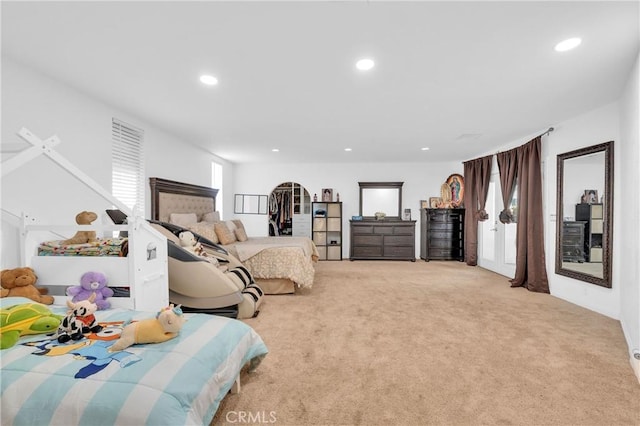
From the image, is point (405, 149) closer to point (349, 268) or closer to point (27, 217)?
point (349, 268)

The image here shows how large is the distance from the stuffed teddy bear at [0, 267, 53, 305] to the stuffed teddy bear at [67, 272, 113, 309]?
22 cm

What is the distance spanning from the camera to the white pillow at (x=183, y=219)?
4248 mm

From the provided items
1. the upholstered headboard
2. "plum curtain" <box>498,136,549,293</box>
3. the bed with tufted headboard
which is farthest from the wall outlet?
the upholstered headboard

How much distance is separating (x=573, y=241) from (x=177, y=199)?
18.7ft

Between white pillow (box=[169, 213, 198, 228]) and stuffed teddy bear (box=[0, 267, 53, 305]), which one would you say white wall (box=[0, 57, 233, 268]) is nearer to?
stuffed teddy bear (box=[0, 267, 53, 305])

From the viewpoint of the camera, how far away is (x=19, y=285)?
6.61ft

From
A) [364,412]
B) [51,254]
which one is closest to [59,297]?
[51,254]

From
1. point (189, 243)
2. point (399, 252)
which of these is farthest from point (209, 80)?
point (399, 252)

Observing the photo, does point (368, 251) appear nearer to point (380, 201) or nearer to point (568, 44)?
point (380, 201)

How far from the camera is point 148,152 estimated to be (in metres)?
3.93

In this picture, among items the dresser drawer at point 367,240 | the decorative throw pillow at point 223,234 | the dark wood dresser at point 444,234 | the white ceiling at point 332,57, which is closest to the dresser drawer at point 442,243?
the dark wood dresser at point 444,234

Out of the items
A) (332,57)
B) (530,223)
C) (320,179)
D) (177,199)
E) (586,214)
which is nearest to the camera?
(332,57)

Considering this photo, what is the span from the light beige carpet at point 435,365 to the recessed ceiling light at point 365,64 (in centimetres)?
239

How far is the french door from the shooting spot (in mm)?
5223
